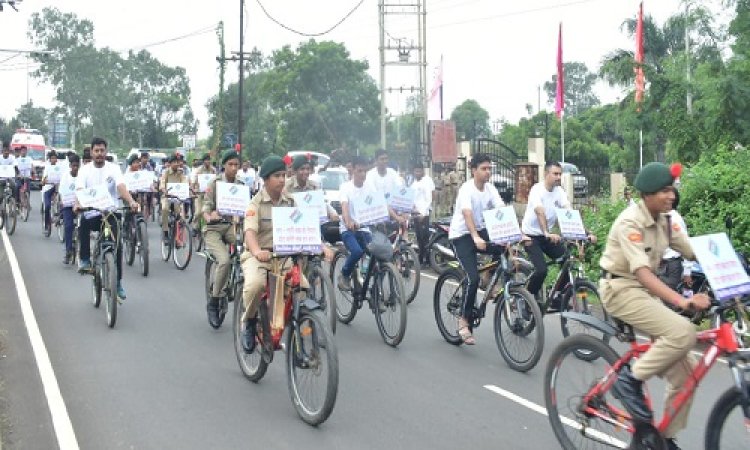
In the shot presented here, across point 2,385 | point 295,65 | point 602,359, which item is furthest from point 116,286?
point 295,65

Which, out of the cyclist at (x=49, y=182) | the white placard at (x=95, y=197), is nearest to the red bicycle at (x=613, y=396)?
the white placard at (x=95, y=197)

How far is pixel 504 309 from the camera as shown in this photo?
331 inches

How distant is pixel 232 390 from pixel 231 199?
306cm

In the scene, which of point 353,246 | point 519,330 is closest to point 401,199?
point 353,246

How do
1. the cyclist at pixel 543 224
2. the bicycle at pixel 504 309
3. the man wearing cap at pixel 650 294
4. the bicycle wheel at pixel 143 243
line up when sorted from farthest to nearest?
the bicycle wheel at pixel 143 243 → the cyclist at pixel 543 224 → the bicycle at pixel 504 309 → the man wearing cap at pixel 650 294

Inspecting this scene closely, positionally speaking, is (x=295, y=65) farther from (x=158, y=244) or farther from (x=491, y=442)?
(x=491, y=442)

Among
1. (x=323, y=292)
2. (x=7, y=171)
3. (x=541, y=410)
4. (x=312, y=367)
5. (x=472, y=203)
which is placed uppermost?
(x=7, y=171)

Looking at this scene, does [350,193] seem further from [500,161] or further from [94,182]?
[500,161]

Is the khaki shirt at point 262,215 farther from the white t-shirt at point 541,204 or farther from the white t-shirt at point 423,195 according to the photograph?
the white t-shirt at point 423,195

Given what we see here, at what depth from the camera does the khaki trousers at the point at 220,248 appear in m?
9.43

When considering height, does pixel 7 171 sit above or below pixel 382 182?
above

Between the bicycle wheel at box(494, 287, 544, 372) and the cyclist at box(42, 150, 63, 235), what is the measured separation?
1288cm

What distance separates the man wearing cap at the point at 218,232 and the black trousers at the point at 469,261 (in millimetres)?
2394

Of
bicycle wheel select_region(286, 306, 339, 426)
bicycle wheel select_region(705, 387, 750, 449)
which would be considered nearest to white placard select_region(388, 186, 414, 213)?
bicycle wheel select_region(286, 306, 339, 426)
